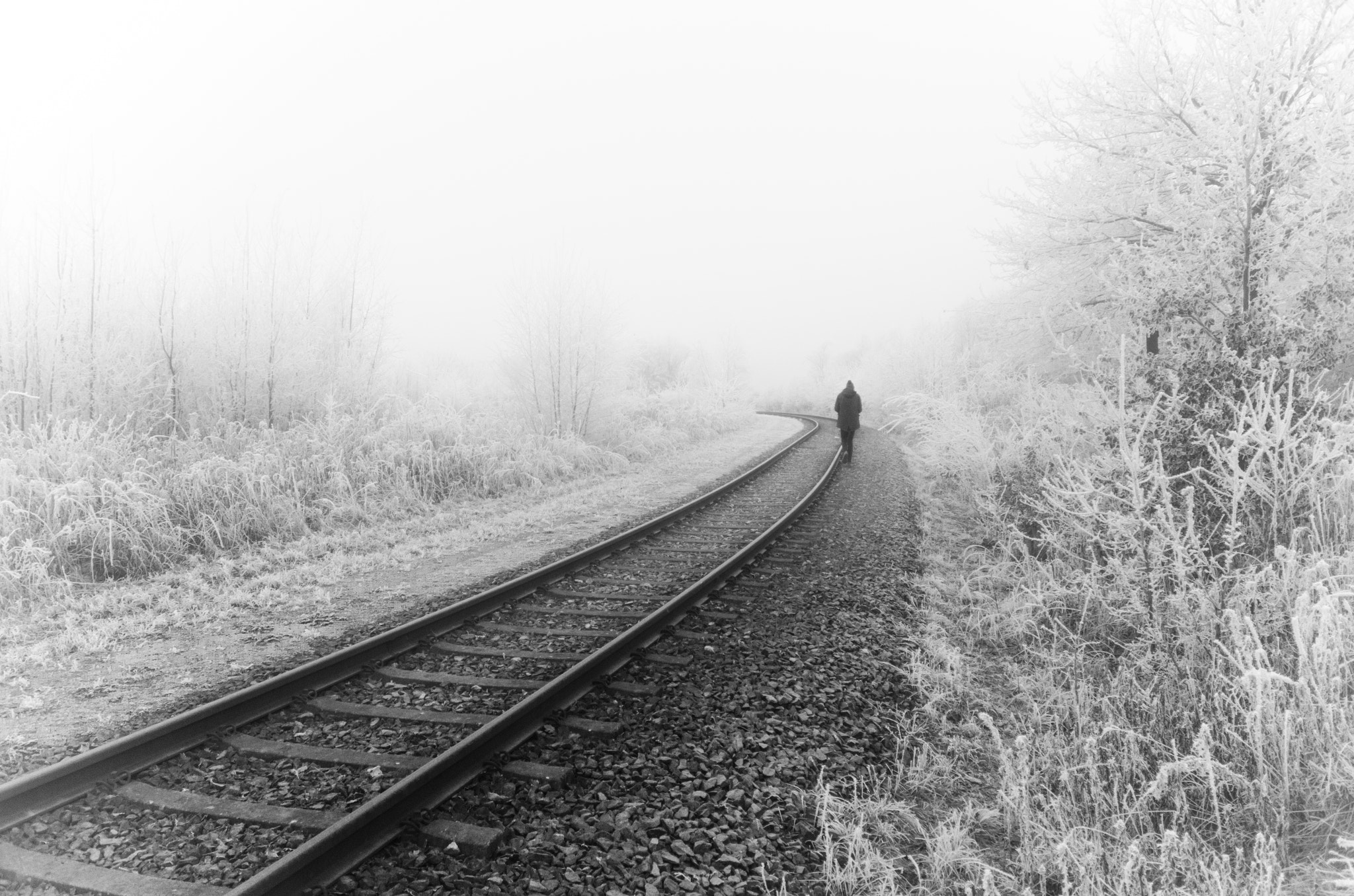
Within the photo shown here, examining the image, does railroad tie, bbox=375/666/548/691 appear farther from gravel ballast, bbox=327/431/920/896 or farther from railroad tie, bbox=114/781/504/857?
railroad tie, bbox=114/781/504/857

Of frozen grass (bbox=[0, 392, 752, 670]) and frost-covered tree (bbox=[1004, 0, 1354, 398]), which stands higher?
frost-covered tree (bbox=[1004, 0, 1354, 398])

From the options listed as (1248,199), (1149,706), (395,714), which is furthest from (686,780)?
(1248,199)

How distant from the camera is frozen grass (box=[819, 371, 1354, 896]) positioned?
2629 millimetres

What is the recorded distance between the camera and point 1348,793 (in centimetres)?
268

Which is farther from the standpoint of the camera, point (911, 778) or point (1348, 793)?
point (911, 778)

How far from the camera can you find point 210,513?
819cm

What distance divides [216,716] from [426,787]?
5.30ft

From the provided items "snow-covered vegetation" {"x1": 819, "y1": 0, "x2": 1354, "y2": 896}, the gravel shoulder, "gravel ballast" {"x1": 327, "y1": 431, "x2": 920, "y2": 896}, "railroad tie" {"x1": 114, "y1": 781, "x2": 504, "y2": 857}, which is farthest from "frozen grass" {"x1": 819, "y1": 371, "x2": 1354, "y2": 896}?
the gravel shoulder

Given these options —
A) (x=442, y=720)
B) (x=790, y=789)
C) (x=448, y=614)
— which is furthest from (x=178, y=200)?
(x=790, y=789)

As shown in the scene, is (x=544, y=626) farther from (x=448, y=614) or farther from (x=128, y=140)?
(x=128, y=140)

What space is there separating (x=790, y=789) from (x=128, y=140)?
1229cm

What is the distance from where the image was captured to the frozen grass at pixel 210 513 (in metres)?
6.10

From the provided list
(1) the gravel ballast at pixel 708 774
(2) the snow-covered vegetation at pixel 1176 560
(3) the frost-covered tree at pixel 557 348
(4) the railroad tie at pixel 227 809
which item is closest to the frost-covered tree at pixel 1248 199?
(2) the snow-covered vegetation at pixel 1176 560

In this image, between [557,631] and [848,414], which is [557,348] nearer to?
[848,414]
